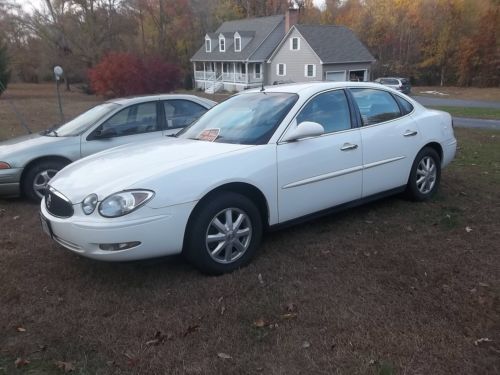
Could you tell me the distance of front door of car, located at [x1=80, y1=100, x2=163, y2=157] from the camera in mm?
6469

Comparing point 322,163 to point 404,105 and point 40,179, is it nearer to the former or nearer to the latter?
point 404,105

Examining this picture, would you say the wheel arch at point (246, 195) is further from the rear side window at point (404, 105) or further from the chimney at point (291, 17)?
the chimney at point (291, 17)

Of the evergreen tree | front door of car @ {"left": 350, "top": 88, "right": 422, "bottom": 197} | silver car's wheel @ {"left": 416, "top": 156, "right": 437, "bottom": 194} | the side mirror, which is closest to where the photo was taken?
the side mirror

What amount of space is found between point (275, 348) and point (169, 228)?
49.1 inches

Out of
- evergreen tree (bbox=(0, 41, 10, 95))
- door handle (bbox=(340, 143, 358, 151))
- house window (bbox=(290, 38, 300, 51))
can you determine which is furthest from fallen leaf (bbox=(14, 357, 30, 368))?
house window (bbox=(290, 38, 300, 51))

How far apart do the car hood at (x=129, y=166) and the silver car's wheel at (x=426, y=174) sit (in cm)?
267

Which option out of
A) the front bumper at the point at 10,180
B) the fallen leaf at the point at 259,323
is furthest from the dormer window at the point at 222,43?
the fallen leaf at the point at 259,323

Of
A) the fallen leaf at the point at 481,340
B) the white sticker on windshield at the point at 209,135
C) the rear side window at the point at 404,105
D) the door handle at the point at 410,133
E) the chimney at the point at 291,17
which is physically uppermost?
the chimney at the point at 291,17

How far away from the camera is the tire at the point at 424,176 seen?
556cm

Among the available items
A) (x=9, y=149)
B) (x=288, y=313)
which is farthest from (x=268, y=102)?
(x=9, y=149)

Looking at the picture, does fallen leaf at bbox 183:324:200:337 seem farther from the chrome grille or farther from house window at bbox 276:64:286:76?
house window at bbox 276:64:286:76

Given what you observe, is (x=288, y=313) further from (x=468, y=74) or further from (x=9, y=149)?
(x=468, y=74)

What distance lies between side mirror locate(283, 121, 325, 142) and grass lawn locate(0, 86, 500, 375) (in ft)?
3.69

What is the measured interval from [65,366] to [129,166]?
1.72 m
